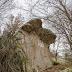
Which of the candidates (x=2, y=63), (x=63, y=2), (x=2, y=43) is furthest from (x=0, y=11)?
(x=63, y=2)

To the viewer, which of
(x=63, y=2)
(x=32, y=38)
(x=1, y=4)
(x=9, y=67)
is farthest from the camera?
(x=32, y=38)

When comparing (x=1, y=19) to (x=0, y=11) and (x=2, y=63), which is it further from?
(x=2, y=63)

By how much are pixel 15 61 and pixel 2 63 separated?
426mm

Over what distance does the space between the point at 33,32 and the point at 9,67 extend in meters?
3.98

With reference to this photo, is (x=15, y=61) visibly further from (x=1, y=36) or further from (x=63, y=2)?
(x=63, y=2)

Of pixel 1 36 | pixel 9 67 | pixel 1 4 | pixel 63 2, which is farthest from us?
pixel 63 2

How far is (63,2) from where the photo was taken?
12.9 feet

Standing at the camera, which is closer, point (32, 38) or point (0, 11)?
point (0, 11)

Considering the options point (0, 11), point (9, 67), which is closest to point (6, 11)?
point (0, 11)

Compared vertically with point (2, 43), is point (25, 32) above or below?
above

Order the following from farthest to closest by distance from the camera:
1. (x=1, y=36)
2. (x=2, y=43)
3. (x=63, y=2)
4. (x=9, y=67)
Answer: (x=63, y=2) < (x=1, y=36) < (x=2, y=43) < (x=9, y=67)

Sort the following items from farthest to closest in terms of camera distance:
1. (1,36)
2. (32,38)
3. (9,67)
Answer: (32,38), (1,36), (9,67)

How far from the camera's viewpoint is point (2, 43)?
2.47m

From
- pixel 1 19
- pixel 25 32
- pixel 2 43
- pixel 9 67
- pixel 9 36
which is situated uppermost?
pixel 1 19
